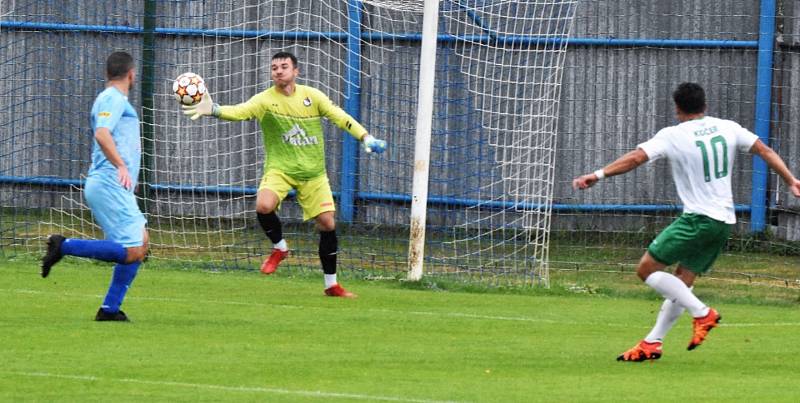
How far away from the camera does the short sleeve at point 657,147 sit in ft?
Answer: 34.6

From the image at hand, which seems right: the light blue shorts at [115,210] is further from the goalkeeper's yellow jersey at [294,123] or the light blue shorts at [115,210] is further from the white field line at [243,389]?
the goalkeeper's yellow jersey at [294,123]

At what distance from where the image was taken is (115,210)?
11.7 metres

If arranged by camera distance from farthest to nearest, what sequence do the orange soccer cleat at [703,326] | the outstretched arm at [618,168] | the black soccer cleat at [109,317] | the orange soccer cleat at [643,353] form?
1. the black soccer cleat at [109,317]
2. the orange soccer cleat at [643,353]
3. the orange soccer cleat at [703,326]
4. the outstretched arm at [618,168]

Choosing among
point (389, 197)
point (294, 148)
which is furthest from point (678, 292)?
point (389, 197)

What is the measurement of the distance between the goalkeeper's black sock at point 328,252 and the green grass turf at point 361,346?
14.0 inches

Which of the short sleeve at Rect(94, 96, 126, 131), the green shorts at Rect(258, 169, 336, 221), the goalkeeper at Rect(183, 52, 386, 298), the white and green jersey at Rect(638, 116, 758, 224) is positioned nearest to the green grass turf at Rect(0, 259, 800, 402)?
the goalkeeper at Rect(183, 52, 386, 298)

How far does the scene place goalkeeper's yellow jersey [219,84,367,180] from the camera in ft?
47.9

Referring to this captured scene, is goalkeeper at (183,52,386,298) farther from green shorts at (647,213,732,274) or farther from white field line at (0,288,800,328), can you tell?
green shorts at (647,213,732,274)

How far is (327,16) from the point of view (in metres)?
19.4

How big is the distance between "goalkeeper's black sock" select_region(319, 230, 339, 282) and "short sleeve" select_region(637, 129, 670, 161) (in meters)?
4.63

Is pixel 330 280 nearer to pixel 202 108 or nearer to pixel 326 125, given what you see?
pixel 202 108

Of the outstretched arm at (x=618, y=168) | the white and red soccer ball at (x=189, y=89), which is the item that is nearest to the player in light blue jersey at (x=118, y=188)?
the white and red soccer ball at (x=189, y=89)

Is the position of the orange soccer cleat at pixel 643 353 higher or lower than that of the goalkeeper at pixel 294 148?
lower

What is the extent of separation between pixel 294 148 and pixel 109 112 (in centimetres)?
343
